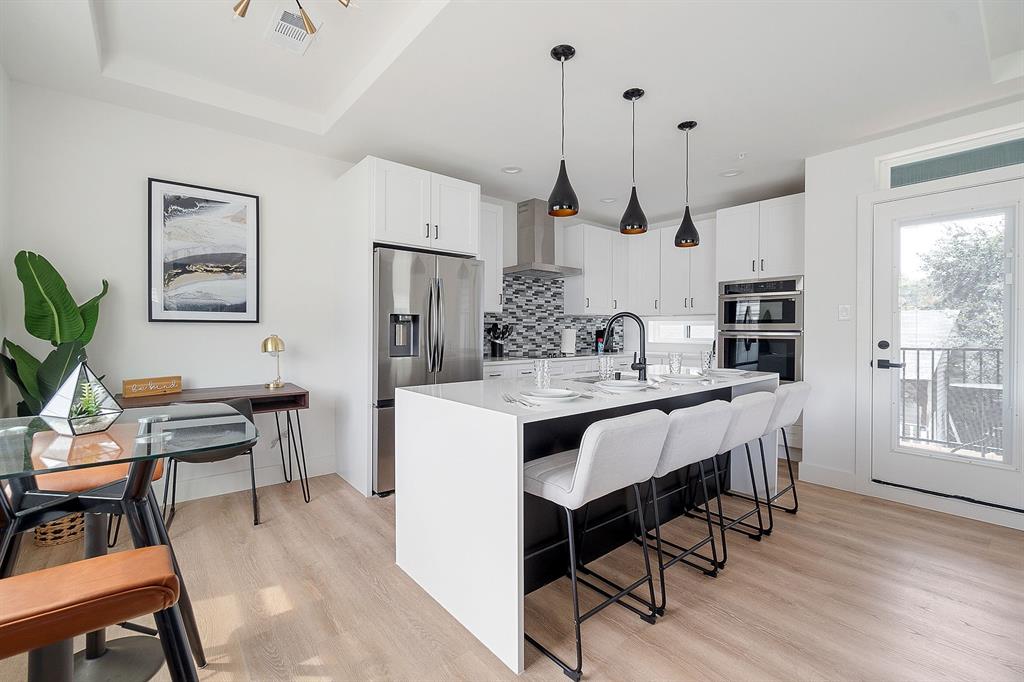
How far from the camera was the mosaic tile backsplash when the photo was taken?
508 centimetres

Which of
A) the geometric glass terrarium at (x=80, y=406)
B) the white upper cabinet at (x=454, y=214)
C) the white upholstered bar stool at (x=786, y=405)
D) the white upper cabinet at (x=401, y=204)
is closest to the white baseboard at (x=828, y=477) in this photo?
the white upholstered bar stool at (x=786, y=405)

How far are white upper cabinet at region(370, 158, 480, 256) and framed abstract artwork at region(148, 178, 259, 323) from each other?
0.93m

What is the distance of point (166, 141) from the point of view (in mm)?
3090

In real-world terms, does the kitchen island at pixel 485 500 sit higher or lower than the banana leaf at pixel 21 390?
lower

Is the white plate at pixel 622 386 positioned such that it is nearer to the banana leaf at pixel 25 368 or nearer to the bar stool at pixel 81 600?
the bar stool at pixel 81 600

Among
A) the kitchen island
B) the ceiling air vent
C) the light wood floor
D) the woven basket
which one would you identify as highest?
the ceiling air vent

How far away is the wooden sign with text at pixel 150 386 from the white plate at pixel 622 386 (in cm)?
264

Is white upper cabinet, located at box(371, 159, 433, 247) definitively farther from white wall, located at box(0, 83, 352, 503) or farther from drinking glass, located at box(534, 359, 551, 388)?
drinking glass, located at box(534, 359, 551, 388)

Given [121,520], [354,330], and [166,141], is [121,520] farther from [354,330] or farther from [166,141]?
[166,141]

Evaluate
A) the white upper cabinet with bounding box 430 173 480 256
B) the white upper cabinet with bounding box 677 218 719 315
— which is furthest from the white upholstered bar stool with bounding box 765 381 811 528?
the white upper cabinet with bounding box 430 173 480 256

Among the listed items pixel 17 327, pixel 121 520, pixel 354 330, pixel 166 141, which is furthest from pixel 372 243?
pixel 121 520

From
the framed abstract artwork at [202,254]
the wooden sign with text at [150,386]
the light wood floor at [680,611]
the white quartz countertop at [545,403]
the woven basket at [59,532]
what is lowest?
the light wood floor at [680,611]

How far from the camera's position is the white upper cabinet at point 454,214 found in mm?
3688

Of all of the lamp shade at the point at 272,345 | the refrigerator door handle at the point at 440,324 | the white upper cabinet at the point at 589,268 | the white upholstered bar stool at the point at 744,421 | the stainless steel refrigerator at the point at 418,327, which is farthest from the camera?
the white upper cabinet at the point at 589,268
